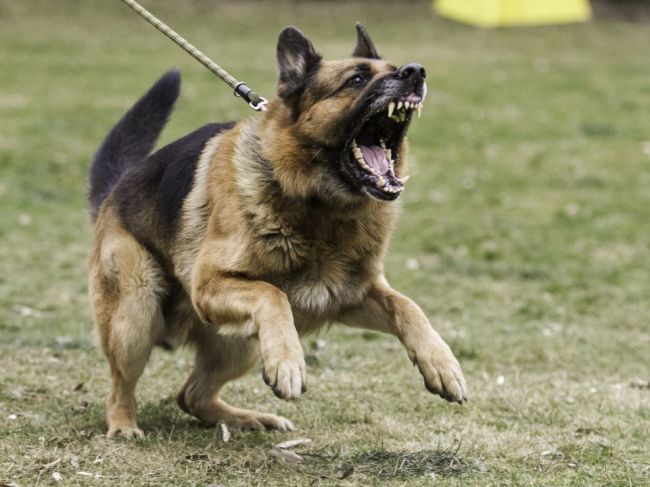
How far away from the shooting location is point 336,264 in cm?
471

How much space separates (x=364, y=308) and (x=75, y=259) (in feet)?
18.3

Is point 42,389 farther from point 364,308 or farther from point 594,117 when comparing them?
point 594,117

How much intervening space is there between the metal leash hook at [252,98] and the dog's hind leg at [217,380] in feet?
4.09

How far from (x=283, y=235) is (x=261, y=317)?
468 millimetres

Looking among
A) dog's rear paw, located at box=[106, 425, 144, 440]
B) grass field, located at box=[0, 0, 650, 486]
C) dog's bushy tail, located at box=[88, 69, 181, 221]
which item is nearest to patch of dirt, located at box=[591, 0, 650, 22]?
grass field, located at box=[0, 0, 650, 486]

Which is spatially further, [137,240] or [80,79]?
[80,79]

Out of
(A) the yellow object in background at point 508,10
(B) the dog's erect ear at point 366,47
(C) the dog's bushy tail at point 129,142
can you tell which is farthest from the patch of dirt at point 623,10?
(B) the dog's erect ear at point 366,47

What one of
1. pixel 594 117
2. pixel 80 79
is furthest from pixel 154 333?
pixel 80 79

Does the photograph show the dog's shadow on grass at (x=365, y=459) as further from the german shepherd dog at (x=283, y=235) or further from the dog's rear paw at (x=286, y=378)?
the dog's rear paw at (x=286, y=378)

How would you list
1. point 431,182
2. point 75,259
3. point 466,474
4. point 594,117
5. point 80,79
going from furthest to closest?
1. point 80,79
2. point 594,117
3. point 431,182
4. point 75,259
5. point 466,474

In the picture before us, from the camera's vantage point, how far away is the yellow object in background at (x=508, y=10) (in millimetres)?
17922

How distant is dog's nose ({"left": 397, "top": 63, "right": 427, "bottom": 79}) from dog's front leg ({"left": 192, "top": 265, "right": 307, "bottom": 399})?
1.11 meters

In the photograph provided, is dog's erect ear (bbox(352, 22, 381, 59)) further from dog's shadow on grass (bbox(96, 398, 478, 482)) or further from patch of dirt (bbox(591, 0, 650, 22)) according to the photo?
patch of dirt (bbox(591, 0, 650, 22))

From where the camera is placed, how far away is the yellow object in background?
17922mm
